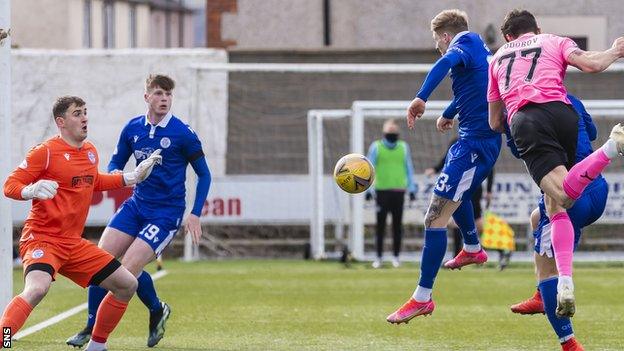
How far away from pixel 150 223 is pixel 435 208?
2167mm

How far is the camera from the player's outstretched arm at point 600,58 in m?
8.79

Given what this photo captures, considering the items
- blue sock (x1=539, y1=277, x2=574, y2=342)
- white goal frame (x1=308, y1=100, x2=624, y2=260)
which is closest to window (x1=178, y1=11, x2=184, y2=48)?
white goal frame (x1=308, y1=100, x2=624, y2=260)

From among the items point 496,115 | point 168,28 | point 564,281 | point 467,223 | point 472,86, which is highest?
point 168,28

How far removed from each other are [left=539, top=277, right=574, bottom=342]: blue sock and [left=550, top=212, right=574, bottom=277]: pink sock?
32cm

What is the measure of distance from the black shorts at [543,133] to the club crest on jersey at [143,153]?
10.4 ft

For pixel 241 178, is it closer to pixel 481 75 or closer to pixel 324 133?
pixel 324 133

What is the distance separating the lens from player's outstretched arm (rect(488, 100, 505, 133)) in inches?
383

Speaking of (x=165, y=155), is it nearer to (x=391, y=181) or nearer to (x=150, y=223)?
(x=150, y=223)

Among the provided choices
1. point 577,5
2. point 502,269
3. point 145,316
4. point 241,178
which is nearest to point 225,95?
point 241,178

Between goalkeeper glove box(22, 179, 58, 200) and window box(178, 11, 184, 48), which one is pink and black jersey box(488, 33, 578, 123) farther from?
window box(178, 11, 184, 48)

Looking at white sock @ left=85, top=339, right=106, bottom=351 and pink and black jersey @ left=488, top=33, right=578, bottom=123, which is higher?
pink and black jersey @ left=488, top=33, right=578, bottom=123

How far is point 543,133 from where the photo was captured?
30.2ft

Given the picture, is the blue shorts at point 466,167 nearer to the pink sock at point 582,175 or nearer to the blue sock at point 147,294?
the pink sock at point 582,175

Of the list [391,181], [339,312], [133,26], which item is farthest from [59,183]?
[133,26]
